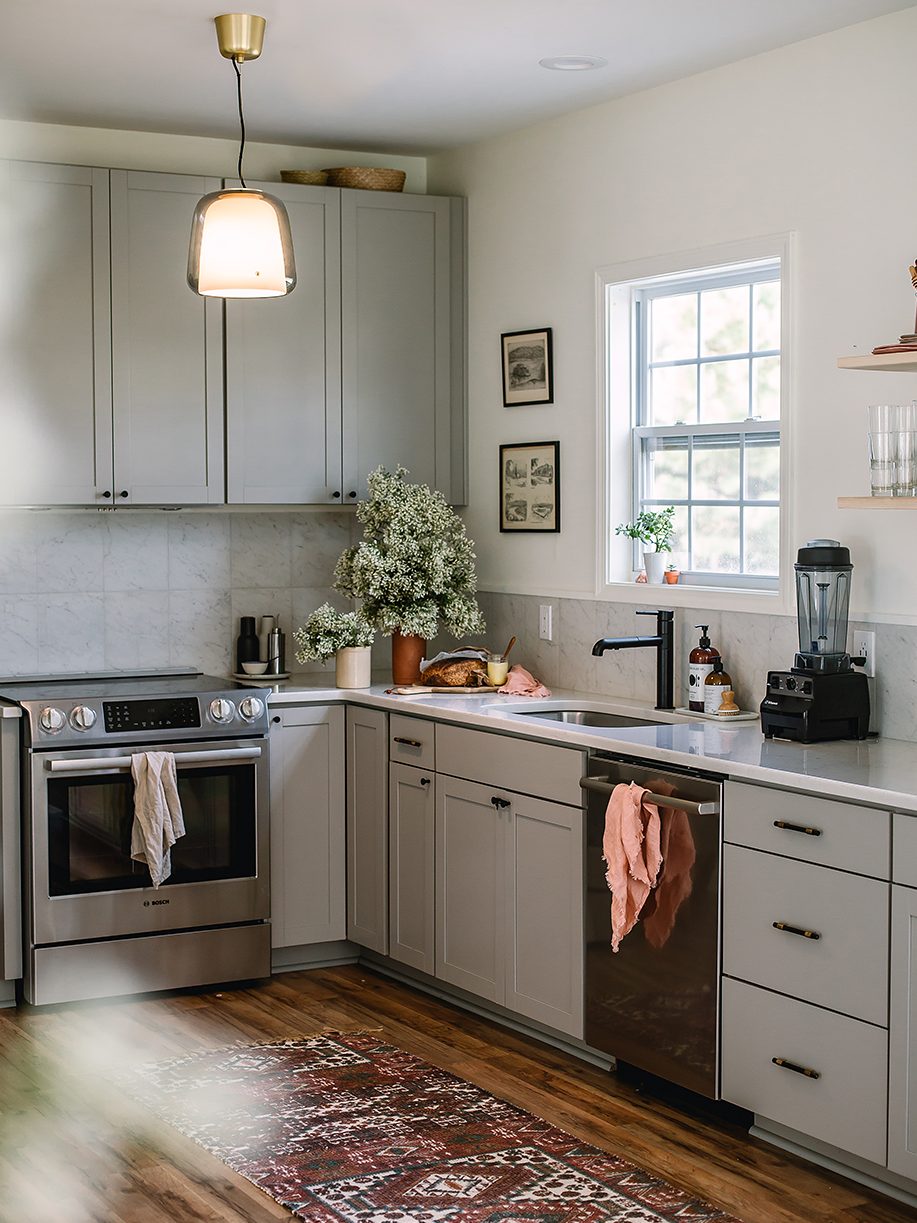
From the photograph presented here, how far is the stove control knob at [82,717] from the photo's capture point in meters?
4.30

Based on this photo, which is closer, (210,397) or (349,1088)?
(349,1088)

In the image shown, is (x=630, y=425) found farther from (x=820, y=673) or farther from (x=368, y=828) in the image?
(x=368, y=828)

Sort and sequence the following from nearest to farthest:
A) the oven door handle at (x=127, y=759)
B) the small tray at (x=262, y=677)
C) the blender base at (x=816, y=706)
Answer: the blender base at (x=816, y=706)
the oven door handle at (x=127, y=759)
the small tray at (x=262, y=677)

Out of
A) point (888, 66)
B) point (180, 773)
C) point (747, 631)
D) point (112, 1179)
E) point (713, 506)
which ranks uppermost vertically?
point (888, 66)

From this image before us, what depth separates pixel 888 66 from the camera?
3621 mm

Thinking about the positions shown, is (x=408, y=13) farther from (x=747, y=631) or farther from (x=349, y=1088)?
(x=349, y=1088)

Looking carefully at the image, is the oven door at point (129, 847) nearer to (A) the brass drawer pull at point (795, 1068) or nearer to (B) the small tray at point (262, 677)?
(B) the small tray at point (262, 677)

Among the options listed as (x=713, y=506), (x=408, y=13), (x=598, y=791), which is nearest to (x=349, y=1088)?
(x=598, y=791)

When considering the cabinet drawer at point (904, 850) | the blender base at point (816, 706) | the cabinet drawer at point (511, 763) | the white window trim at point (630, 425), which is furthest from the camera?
the white window trim at point (630, 425)

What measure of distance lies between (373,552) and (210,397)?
73cm

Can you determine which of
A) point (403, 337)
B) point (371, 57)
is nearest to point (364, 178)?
point (403, 337)

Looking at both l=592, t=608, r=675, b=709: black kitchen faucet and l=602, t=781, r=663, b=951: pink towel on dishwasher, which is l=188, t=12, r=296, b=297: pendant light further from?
l=602, t=781, r=663, b=951: pink towel on dishwasher

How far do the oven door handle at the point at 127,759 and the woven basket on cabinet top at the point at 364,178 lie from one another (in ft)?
6.32

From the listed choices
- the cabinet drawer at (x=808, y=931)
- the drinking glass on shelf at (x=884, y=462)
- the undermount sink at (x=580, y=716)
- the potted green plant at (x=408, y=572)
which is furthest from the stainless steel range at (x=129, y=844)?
the drinking glass on shelf at (x=884, y=462)
